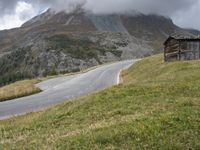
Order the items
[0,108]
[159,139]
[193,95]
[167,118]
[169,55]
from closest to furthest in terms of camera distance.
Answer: [159,139], [167,118], [193,95], [0,108], [169,55]

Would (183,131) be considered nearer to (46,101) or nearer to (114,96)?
(114,96)

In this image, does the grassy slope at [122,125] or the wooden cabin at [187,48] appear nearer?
the grassy slope at [122,125]

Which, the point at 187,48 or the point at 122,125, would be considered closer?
the point at 122,125

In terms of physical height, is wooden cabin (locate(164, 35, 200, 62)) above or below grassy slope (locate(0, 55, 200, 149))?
above

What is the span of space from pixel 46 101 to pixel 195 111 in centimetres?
2081

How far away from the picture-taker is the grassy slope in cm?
1130

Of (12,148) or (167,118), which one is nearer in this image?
(12,148)

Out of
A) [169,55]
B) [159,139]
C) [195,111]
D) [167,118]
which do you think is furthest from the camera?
[169,55]

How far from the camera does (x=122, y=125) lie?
13.1 meters

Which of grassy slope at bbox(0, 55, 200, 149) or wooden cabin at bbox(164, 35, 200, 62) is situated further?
wooden cabin at bbox(164, 35, 200, 62)

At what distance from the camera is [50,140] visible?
40.9ft

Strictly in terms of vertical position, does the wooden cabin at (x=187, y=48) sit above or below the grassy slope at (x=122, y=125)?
above

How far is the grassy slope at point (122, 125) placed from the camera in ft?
→ 37.1

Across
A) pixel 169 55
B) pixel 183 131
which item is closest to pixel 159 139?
pixel 183 131
